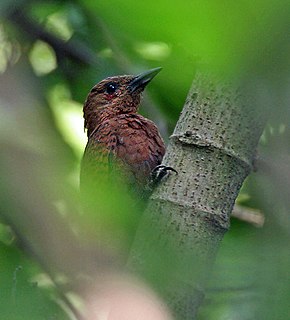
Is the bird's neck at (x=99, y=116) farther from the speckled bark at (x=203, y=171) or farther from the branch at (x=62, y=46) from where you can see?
the speckled bark at (x=203, y=171)

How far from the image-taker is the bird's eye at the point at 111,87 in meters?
3.69

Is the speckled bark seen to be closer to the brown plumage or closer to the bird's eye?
the brown plumage

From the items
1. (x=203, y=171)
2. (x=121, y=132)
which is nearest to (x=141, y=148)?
(x=121, y=132)

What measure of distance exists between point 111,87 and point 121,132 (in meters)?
0.50

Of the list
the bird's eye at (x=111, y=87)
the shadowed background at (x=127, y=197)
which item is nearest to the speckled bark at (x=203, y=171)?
the shadowed background at (x=127, y=197)

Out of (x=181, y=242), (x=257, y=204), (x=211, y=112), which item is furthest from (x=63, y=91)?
(x=181, y=242)

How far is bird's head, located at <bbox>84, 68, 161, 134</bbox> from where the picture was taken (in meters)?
3.52

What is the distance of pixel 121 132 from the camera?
10.8ft

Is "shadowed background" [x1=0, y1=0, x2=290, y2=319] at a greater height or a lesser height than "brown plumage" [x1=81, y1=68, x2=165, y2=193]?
lesser

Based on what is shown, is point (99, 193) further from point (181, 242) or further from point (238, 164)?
point (238, 164)

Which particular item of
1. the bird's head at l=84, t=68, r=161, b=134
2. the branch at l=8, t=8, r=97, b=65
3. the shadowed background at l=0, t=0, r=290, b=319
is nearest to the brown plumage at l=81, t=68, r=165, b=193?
the bird's head at l=84, t=68, r=161, b=134

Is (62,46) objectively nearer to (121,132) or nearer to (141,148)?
(121,132)

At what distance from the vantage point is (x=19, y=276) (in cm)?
69

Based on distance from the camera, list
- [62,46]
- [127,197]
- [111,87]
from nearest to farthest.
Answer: [127,197]
[62,46]
[111,87]
